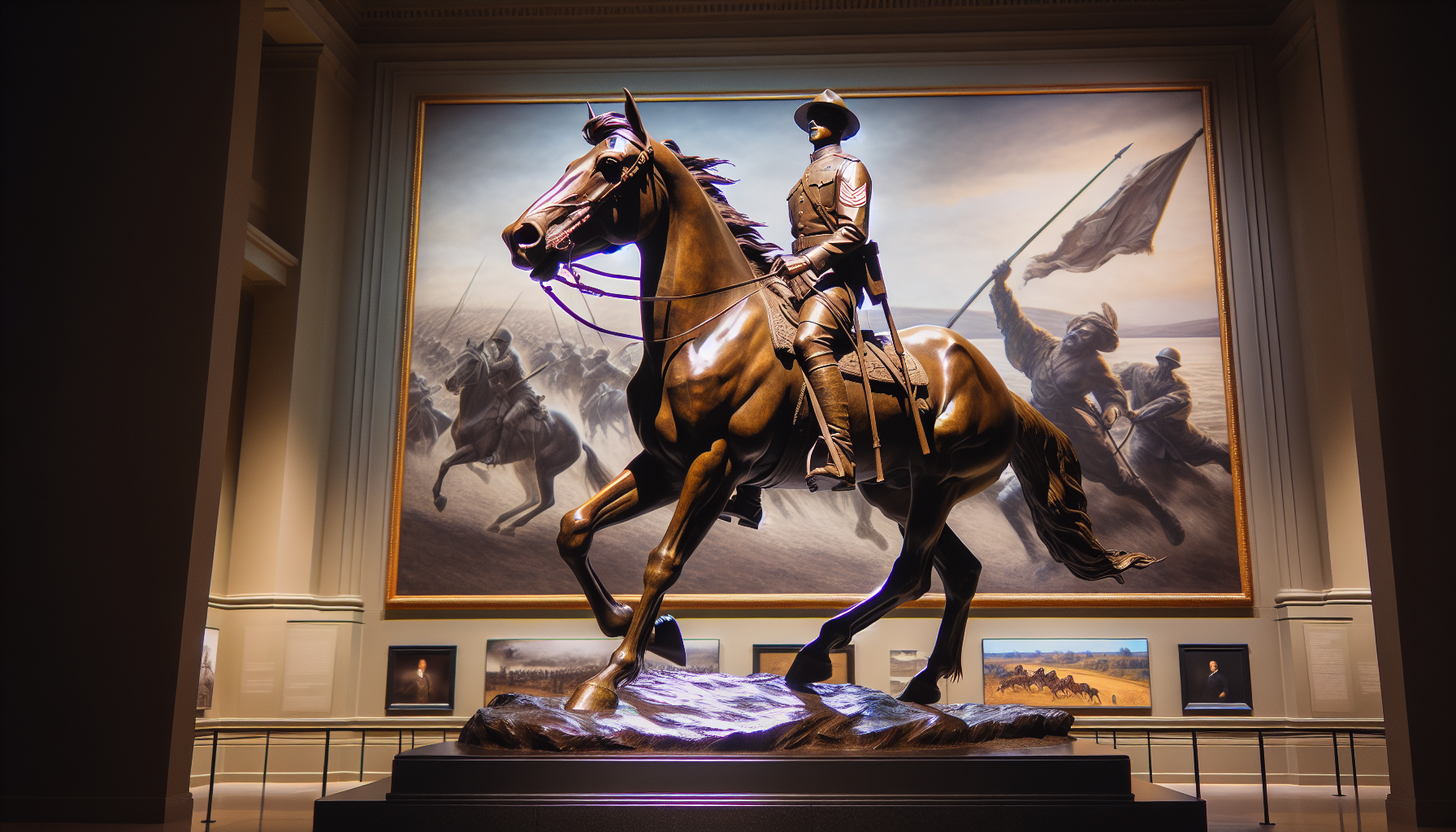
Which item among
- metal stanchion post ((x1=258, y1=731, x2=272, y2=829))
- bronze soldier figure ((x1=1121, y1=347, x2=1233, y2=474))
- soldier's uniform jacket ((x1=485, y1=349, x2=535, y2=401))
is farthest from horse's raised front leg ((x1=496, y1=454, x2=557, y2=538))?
bronze soldier figure ((x1=1121, y1=347, x2=1233, y2=474))

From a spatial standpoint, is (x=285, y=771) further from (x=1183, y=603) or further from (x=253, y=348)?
(x=1183, y=603)

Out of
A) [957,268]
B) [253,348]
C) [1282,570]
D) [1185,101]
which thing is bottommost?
[1282,570]

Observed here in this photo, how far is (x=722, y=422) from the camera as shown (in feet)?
15.2

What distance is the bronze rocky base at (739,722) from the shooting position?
13.4ft

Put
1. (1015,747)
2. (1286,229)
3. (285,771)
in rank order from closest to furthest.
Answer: (1015,747) → (285,771) → (1286,229)

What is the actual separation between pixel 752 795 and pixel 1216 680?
8087mm

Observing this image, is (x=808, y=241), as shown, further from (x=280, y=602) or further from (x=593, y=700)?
(x=280, y=602)

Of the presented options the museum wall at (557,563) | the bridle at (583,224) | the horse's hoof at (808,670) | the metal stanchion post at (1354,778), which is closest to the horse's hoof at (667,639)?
the horse's hoof at (808,670)

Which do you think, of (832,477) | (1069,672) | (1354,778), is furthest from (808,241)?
(1069,672)

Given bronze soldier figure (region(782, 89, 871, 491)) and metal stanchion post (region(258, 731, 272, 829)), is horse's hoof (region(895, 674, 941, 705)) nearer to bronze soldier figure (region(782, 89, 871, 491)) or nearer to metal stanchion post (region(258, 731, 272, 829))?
bronze soldier figure (region(782, 89, 871, 491))

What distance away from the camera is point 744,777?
400 centimetres

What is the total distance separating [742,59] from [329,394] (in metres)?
5.95

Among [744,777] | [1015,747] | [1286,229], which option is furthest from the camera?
[1286,229]

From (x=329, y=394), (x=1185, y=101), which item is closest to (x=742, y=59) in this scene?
(x=1185, y=101)
